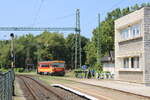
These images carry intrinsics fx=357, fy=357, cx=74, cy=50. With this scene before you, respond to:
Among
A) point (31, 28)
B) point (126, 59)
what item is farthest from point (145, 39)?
point (31, 28)

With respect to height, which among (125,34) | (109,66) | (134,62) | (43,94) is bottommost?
(43,94)

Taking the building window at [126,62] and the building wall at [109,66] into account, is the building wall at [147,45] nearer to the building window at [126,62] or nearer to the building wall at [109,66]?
the building window at [126,62]

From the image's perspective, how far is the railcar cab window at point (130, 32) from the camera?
32.4 meters

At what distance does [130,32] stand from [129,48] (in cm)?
155

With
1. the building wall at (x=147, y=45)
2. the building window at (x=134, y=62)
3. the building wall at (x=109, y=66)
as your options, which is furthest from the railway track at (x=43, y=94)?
→ the building wall at (x=109, y=66)

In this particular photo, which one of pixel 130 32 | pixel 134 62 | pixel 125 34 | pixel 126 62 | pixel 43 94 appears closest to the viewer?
pixel 43 94

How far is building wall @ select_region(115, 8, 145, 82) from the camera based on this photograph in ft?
102

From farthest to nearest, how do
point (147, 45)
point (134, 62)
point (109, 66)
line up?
point (109, 66), point (134, 62), point (147, 45)

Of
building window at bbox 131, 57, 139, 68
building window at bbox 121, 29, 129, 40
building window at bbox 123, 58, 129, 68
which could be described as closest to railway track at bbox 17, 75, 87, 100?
building window at bbox 131, 57, 139, 68

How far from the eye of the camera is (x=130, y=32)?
1357 inches

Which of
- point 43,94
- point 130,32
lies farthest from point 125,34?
point 43,94

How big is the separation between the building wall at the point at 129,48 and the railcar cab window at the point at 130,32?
12.4 inches

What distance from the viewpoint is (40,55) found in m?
110

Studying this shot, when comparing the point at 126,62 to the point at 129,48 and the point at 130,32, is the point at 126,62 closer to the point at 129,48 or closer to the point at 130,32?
the point at 129,48
